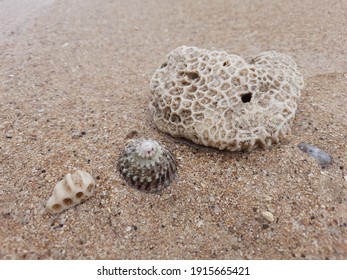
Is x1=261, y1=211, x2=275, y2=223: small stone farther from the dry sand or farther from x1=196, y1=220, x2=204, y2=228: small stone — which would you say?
x1=196, y1=220, x2=204, y2=228: small stone

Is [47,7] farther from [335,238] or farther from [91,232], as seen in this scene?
[335,238]

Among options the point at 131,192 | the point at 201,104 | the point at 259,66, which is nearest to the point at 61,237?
the point at 131,192

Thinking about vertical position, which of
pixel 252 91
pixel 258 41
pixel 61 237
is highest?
pixel 252 91

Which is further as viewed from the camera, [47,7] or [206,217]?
[47,7]

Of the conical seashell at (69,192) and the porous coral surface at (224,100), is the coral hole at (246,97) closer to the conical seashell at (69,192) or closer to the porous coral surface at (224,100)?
the porous coral surface at (224,100)

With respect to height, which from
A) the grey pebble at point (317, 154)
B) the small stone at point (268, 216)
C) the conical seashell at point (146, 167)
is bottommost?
the small stone at point (268, 216)

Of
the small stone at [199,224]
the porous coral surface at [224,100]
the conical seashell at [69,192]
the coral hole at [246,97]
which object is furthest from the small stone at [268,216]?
the conical seashell at [69,192]
